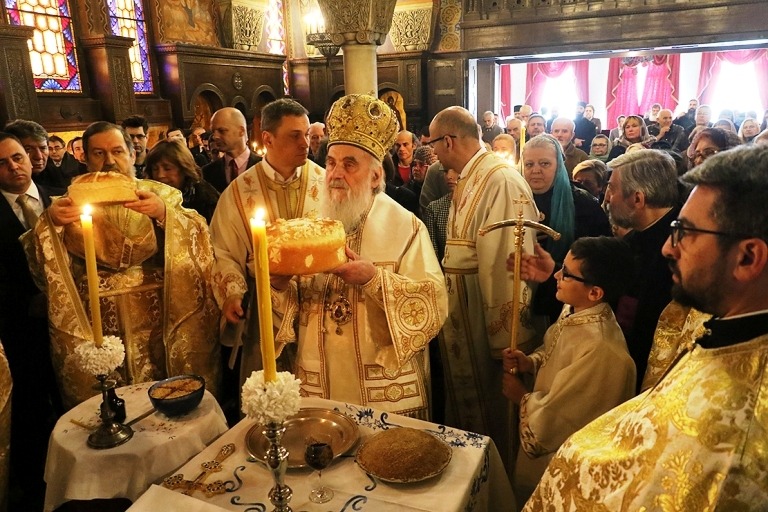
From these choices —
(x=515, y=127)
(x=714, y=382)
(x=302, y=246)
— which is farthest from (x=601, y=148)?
(x=714, y=382)

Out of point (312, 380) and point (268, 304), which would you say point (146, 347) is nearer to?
point (312, 380)

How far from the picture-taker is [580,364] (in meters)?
2.12

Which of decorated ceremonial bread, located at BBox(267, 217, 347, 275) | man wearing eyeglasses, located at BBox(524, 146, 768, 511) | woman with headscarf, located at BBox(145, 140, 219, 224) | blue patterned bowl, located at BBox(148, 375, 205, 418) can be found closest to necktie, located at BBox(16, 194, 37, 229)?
woman with headscarf, located at BBox(145, 140, 219, 224)

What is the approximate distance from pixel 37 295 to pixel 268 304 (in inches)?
106

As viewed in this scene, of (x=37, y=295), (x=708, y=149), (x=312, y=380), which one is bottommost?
(x=312, y=380)

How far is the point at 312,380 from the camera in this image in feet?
8.32

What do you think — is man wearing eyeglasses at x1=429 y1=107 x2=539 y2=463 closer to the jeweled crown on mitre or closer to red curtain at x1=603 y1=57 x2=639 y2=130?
the jeweled crown on mitre

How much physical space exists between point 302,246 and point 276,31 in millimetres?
14468

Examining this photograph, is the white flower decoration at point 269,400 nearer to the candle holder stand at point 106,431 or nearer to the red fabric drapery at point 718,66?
the candle holder stand at point 106,431

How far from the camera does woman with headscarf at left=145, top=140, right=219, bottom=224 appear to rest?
394cm

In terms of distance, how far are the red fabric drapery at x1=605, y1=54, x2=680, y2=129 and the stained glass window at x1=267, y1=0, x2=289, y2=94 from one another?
34.6 ft

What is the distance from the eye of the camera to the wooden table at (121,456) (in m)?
1.93

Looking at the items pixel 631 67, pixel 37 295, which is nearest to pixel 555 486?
pixel 37 295

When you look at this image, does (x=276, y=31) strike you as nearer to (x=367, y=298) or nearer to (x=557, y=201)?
(x=557, y=201)
